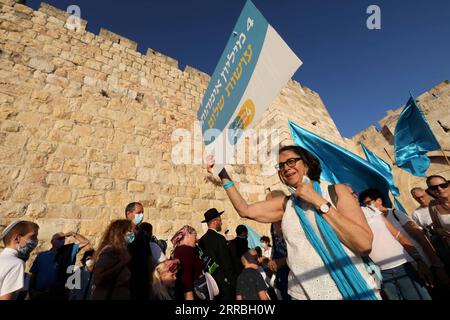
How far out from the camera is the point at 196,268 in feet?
8.43

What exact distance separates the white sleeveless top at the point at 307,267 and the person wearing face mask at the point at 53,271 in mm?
2978

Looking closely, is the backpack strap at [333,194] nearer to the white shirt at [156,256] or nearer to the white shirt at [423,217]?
the white shirt at [156,256]

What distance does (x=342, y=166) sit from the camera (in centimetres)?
423

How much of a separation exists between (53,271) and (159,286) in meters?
1.69

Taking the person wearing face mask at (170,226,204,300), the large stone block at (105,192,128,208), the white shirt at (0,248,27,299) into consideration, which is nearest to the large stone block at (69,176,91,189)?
the large stone block at (105,192,128,208)

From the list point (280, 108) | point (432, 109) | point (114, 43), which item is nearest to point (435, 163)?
point (432, 109)

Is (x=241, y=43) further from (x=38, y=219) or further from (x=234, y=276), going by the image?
(x=38, y=219)

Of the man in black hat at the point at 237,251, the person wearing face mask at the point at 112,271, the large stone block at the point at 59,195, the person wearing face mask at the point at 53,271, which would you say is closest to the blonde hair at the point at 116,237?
the person wearing face mask at the point at 112,271

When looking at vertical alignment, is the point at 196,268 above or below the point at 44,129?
below

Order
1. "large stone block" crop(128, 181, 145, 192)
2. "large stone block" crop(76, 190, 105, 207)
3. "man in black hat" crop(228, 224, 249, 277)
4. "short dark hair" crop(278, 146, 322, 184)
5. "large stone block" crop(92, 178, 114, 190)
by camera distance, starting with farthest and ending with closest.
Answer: "large stone block" crop(128, 181, 145, 192), "large stone block" crop(92, 178, 114, 190), "large stone block" crop(76, 190, 105, 207), "man in black hat" crop(228, 224, 249, 277), "short dark hair" crop(278, 146, 322, 184)

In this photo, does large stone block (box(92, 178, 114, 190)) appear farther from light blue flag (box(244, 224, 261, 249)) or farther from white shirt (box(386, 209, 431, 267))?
white shirt (box(386, 209, 431, 267))

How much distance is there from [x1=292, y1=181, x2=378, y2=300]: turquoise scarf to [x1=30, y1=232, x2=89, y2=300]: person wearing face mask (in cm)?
320

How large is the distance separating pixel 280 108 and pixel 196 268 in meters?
5.58

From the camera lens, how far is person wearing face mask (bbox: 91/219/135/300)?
1781mm
